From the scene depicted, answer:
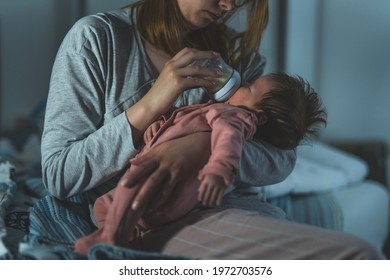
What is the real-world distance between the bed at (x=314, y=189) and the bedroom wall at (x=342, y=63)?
0.37 feet

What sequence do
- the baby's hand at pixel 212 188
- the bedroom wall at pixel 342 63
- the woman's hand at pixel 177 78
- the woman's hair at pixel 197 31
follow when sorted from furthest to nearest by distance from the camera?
the bedroom wall at pixel 342 63, the woman's hair at pixel 197 31, the woman's hand at pixel 177 78, the baby's hand at pixel 212 188

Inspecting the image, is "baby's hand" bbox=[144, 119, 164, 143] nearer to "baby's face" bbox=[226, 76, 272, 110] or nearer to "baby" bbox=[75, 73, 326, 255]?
"baby" bbox=[75, 73, 326, 255]

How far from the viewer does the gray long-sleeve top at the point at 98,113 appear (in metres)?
0.80

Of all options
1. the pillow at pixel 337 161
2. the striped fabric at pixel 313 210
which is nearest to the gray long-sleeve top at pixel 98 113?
the striped fabric at pixel 313 210

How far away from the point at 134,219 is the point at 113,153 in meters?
0.13

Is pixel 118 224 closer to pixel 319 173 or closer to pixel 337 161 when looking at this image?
A: pixel 319 173

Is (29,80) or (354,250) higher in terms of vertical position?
(354,250)

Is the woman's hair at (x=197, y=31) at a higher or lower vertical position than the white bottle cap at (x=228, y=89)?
higher

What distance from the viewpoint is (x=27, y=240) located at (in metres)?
0.76

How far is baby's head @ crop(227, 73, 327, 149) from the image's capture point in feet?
2.65

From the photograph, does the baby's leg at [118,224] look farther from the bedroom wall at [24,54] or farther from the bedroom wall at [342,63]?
the bedroom wall at [342,63]
